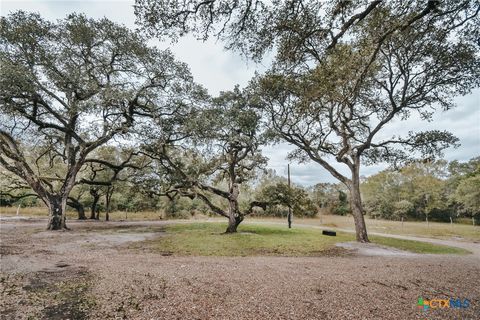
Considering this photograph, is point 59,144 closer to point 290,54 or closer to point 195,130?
point 195,130

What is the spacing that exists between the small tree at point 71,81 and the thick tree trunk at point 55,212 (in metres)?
0.05

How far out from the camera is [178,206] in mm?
34281

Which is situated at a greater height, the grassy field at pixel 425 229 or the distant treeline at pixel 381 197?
the distant treeline at pixel 381 197

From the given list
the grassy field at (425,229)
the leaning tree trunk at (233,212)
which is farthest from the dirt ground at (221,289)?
the grassy field at (425,229)

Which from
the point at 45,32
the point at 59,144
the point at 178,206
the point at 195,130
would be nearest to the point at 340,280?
the point at 195,130

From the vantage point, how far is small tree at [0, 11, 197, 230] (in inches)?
469

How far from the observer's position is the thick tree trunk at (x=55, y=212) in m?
14.0

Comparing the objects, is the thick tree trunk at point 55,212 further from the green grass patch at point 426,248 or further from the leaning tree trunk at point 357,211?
the green grass patch at point 426,248

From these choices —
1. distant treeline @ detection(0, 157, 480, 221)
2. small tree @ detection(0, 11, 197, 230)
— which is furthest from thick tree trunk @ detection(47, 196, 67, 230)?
distant treeline @ detection(0, 157, 480, 221)

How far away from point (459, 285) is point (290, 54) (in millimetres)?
6143

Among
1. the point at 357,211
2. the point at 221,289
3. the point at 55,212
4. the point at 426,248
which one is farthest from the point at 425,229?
the point at 55,212

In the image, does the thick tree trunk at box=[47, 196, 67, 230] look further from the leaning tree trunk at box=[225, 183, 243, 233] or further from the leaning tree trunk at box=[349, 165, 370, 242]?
the leaning tree trunk at box=[349, 165, 370, 242]

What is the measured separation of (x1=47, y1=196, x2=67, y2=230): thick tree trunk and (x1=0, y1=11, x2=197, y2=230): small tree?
0.05 meters

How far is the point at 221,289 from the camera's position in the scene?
4.43 meters
